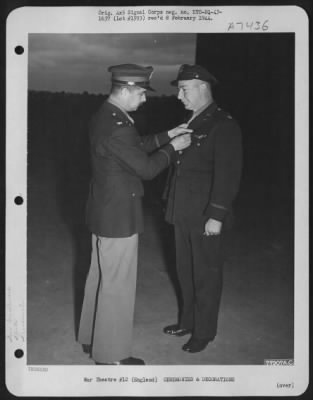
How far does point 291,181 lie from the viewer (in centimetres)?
187

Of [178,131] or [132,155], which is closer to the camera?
[132,155]

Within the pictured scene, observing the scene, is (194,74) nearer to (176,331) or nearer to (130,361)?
(176,331)

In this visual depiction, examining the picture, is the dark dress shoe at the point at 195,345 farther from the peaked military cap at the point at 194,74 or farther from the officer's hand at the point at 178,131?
the peaked military cap at the point at 194,74

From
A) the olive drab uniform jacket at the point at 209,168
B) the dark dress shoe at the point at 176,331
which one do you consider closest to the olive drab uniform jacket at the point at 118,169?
the olive drab uniform jacket at the point at 209,168

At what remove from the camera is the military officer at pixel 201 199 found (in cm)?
181

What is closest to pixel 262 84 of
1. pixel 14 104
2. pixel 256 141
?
pixel 256 141

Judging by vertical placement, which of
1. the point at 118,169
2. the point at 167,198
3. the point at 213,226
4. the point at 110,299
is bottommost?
the point at 110,299

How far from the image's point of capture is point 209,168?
181 cm

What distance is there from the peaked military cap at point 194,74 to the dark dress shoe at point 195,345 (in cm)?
97

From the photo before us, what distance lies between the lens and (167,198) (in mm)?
1859

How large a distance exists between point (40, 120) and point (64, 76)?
7.6 inches

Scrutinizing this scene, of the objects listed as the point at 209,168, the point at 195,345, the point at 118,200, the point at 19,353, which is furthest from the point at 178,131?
the point at 19,353

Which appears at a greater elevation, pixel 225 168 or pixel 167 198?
pixel 225 168

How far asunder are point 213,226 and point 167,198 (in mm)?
204
